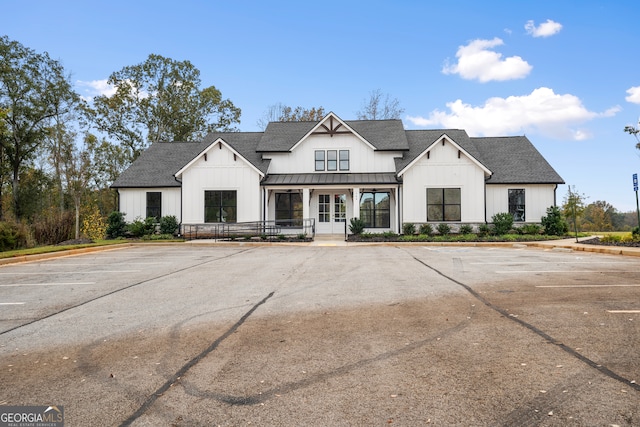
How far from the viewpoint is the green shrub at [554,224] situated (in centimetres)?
2448

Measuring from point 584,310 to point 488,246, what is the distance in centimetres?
1468

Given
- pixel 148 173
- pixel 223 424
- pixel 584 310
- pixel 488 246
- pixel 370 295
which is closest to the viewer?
pixel 223 424

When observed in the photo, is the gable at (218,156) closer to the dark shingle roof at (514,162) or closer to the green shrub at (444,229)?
the green shrub at (444,229)

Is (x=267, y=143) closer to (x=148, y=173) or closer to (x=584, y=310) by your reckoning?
(x=148, y=173)

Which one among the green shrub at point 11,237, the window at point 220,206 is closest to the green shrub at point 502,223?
the window at point 220,206

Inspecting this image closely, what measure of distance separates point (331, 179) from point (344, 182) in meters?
1.07

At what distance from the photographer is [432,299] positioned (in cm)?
747

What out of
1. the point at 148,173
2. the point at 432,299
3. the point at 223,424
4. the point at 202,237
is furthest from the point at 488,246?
the point at 148,173

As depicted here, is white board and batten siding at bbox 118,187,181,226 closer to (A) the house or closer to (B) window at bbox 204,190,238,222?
(A) the house

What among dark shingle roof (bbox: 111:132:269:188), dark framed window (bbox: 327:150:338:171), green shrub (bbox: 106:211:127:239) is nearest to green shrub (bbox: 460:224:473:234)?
dark framed window (bbox: 327:150:338:171)

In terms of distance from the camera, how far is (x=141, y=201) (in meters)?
27.6

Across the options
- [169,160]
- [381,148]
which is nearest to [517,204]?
[381,148]

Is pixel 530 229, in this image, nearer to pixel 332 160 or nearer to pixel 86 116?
pixel 332 160

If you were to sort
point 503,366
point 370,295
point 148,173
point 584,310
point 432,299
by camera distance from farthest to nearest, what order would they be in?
1. point 148,173
2. point 370,295
3. point 432,299
4. point 584,310
5. point 503,366
